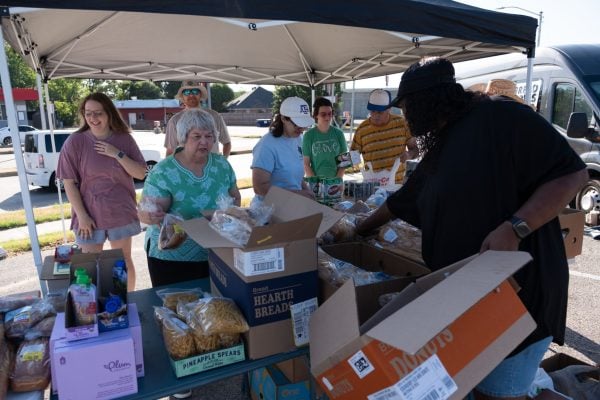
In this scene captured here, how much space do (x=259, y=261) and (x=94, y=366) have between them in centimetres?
62

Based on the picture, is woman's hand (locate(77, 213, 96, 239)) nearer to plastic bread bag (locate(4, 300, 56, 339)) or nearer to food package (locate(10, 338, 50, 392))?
plastic bread bag (locate(4, 300, 56, 339))

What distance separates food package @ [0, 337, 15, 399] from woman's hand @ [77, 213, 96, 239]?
5.38ft

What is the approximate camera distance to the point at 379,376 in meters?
1.05

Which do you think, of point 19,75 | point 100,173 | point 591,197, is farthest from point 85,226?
point 19,75

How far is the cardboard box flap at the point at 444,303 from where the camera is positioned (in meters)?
0.96

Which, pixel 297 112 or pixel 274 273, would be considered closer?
pixel 274 273

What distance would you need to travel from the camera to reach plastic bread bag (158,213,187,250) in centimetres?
205

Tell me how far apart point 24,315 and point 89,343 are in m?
0.42

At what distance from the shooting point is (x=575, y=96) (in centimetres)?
555

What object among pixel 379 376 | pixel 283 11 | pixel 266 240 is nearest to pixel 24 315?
pixel 266 240

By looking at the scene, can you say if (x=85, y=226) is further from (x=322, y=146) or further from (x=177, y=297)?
(x=322, y=146)

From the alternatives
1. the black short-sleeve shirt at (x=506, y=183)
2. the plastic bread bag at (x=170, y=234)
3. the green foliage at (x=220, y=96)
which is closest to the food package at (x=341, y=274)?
the black short-sleeve shirt at (x=506, y=183)

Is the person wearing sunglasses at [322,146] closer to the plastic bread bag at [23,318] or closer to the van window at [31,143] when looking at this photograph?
the plastic bread bag at [23,318]

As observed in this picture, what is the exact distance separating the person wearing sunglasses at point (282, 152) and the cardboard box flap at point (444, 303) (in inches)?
77.3
